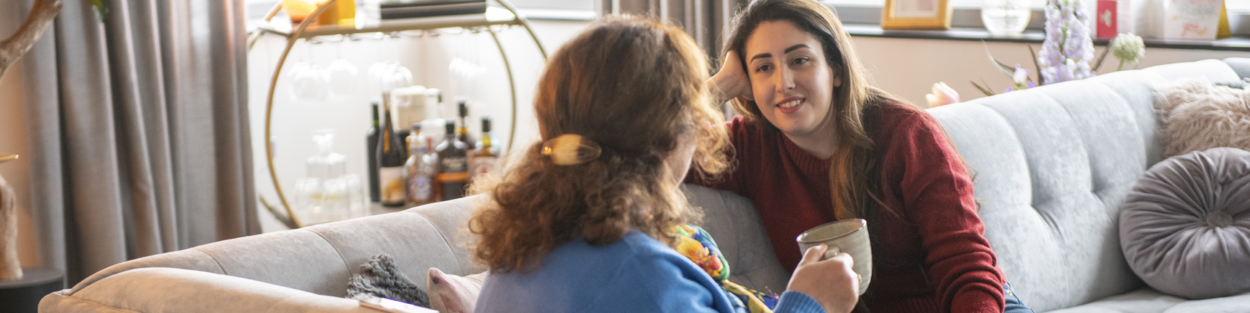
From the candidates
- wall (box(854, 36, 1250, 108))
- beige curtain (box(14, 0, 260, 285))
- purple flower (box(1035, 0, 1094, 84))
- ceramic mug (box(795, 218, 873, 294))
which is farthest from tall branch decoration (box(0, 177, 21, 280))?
purple flower (box(1035, 0, 1094, 84))

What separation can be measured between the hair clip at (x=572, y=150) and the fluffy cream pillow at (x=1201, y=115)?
1747mm

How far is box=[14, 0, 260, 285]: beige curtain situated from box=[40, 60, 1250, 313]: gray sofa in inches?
43.4

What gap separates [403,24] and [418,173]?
0.42m

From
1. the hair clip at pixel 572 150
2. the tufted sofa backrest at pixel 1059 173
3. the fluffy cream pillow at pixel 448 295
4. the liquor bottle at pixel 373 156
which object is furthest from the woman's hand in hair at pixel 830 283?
the liquor bottle at pixel 373 156

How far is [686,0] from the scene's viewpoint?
331cm

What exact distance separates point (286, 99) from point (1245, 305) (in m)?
2.64

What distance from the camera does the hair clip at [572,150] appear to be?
0.87 metres

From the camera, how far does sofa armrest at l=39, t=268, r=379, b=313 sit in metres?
1.03

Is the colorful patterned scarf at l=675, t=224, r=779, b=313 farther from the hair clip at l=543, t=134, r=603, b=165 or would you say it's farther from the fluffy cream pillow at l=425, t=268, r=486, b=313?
the fluffy cream pillow at l=425, t=268, r=486, b=313

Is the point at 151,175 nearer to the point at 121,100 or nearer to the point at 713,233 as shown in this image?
the point at 121,100

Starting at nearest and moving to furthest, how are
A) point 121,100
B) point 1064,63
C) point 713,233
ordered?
point 713,233
point 121,100
point 1064,63

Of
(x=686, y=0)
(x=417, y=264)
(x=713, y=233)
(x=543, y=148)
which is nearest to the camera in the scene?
(x=543, y=148)

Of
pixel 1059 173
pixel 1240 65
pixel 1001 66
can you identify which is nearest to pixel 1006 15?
pixel 1001 66

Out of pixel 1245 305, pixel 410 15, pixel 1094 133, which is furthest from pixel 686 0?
pixel 1245 305
